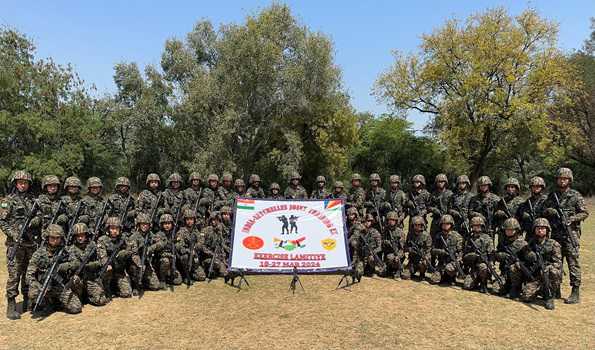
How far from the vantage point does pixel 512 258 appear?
30.2 feet

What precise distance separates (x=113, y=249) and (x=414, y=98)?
29249 mm

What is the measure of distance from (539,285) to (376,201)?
4.52 meters

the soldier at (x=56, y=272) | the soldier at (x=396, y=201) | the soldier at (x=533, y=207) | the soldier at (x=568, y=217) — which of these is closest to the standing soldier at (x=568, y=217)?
the soldier at (x=568, y=217)

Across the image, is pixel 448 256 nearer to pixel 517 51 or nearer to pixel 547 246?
pixel 547 246

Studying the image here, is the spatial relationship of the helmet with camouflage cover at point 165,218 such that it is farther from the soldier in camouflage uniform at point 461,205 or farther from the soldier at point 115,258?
the soldier in camouflage uniform at point 461,205

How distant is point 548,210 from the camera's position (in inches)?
374

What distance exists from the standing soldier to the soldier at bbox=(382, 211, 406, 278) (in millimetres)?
3321

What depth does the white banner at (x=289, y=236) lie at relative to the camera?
10.3m

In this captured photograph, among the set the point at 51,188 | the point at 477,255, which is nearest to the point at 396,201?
the point at 477,255

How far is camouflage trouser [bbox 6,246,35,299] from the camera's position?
8.10 metres

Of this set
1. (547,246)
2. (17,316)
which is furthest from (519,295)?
(17,316)

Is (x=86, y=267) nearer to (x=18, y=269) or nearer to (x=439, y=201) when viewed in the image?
(x=18, y=269)

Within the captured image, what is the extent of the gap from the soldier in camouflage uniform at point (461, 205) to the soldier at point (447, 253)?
50 cm

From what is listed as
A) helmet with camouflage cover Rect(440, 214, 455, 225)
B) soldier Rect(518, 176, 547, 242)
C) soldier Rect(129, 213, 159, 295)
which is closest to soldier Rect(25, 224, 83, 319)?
soldier Rect(129, 213, 159, 295)
